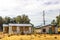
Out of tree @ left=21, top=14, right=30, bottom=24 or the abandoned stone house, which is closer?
the abandoned stone house

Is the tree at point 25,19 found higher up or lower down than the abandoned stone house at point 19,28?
higher up

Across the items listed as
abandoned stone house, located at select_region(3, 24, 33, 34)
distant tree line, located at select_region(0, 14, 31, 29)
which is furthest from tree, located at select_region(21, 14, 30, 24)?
abandoned stone house, located at select_region(3, 24, 33, 34)

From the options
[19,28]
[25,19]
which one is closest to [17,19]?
[25,19]

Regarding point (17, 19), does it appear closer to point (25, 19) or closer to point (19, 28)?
point (25, 19)

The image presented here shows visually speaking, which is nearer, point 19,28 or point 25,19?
point 19,28

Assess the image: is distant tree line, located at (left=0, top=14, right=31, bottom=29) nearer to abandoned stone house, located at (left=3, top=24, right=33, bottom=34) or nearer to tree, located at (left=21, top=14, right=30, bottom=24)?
tree, located at (left=21, top=14, right=30, bottom=24)

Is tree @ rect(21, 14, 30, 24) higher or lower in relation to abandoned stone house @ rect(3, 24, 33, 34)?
higher

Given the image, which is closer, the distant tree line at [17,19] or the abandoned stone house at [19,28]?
the abandoned stone house at [19,28]

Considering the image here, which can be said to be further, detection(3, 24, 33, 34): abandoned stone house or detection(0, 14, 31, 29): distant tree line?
detection(0, 14, 31, 29): distant tree line

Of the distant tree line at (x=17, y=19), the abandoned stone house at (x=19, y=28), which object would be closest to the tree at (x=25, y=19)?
the distant tree line at (x=17, y=19)

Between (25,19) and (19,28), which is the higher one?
(25,19)

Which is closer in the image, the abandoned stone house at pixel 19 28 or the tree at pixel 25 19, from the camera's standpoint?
the abandoned stone house at pixel 19 28

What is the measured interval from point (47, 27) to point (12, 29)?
1079 centimetres

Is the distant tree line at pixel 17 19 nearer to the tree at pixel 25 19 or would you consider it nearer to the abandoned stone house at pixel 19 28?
the tree at pixel 25 19
